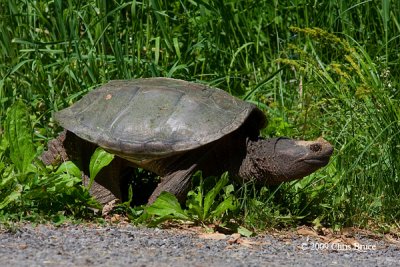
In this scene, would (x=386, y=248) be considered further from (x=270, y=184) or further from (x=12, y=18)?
(x=12, y=18)

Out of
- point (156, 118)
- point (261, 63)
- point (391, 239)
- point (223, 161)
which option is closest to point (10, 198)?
point (156, 118)

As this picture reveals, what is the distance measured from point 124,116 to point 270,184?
854mm

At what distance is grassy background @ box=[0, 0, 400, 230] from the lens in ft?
16.8

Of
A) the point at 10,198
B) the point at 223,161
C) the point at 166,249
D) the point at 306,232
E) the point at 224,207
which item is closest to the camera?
the point at 166,249

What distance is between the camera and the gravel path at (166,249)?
3723 millimetres

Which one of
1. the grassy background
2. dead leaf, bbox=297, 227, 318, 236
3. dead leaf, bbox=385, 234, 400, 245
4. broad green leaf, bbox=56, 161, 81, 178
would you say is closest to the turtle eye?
the grassy background

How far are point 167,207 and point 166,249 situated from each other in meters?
0.62

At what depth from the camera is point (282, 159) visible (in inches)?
192

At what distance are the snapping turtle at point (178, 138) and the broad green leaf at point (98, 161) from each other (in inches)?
1.9

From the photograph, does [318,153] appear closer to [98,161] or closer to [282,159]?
[282,159]

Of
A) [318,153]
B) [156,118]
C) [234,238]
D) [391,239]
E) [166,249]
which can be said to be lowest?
[391,239]

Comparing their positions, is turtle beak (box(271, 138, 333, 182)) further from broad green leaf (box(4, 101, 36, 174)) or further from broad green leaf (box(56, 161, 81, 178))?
broad green leaf (box(4, 101, 36, 174))

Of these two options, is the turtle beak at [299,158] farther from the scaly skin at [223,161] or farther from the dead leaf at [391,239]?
the dead leaf at [391,239]

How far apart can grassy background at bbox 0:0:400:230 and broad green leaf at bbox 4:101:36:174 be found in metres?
0.26
